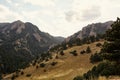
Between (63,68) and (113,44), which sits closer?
(113,44)

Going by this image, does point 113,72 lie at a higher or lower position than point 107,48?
lower

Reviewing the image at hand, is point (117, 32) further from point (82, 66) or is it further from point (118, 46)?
point (82, 66)

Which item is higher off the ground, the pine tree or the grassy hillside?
the pine tree

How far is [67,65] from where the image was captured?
120 metres

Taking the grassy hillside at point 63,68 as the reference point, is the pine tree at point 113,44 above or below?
above

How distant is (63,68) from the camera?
117688mm

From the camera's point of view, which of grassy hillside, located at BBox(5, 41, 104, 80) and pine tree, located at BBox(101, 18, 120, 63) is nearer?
pine tree, located at BBox(101, 18, 120, 63)

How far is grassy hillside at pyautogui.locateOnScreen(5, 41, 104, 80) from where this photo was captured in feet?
354

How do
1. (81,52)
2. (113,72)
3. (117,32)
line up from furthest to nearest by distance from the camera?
1. (81,52)
2. (113,72)
3. (117,32)

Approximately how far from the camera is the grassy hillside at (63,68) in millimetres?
107831

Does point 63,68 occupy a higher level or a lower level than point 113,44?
lower

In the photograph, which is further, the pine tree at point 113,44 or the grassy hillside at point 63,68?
A: the grassy hillside at point 63,68

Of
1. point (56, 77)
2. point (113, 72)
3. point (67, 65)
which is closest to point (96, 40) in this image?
point (67, 65)

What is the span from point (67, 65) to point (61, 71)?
722 cm
